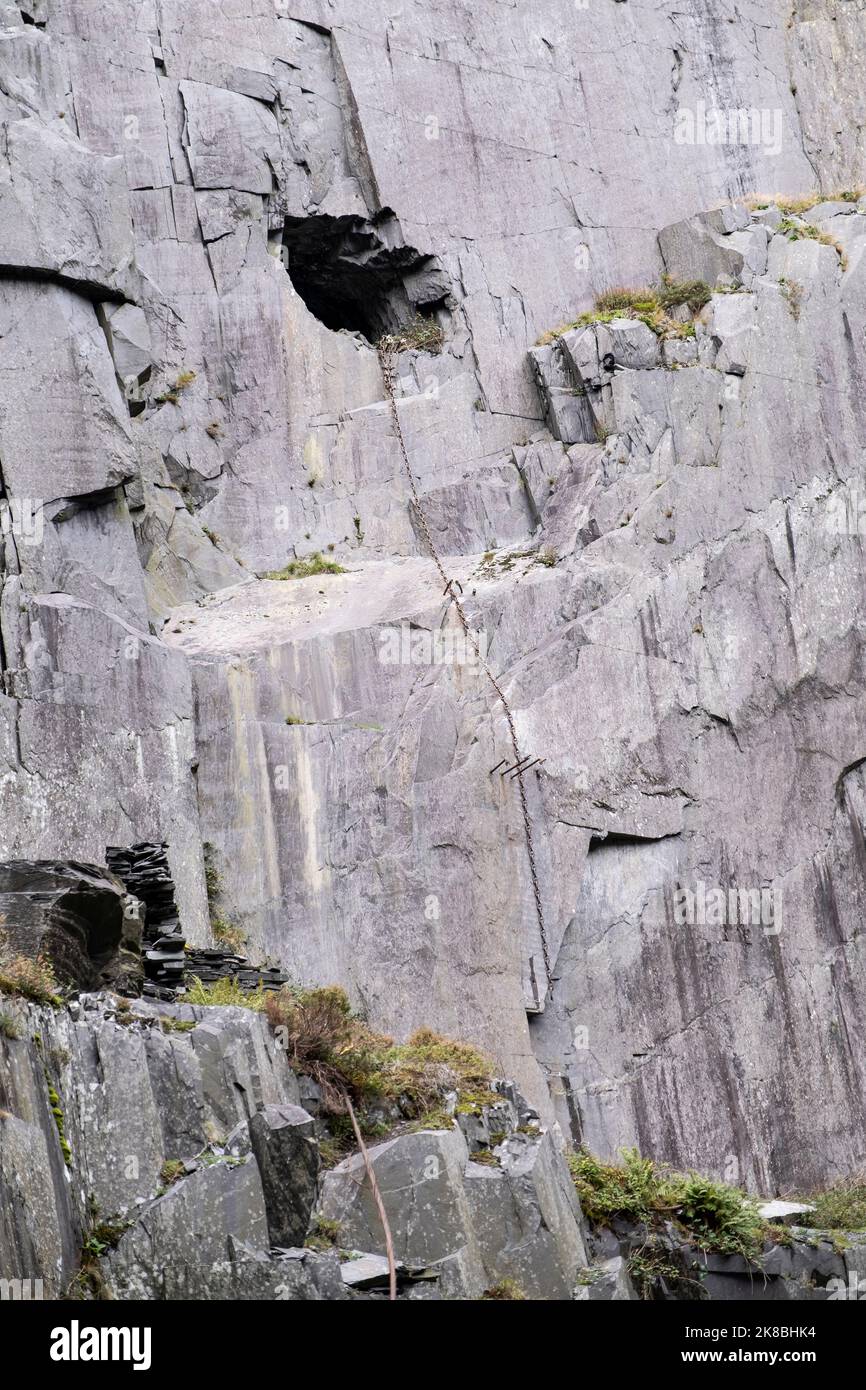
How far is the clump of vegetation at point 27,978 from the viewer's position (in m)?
15.5

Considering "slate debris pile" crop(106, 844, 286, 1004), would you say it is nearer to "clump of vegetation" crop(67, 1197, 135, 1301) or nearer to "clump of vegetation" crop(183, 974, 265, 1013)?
"clump of vegetation" crop(183, 974, 265, 1013)

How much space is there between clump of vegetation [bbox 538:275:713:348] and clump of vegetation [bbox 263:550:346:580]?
646cm

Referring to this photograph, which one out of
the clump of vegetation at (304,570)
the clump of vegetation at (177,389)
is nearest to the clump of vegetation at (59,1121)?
the clump of vegetation at (304,570)

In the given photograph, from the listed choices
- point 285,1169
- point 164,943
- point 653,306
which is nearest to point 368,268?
point 653,306

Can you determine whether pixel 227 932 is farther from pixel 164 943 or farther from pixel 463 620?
pixel 463 620

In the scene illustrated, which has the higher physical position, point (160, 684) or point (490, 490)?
point (490, 490)

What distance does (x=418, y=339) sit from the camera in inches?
1348

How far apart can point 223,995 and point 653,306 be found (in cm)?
1921

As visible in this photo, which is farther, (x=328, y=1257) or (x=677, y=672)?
(x=677, y=672)

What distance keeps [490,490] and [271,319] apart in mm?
5414

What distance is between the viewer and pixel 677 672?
1179 inches

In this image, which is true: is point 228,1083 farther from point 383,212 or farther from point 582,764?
point 383,212

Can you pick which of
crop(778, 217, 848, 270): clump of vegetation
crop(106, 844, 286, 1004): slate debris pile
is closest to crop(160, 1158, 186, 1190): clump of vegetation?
crop(106, 844, 286, 1004): slate debris pile

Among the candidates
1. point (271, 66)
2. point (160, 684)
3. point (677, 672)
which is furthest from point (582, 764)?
point (271, 66)
